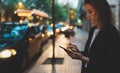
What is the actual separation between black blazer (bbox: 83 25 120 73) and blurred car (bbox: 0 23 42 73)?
24.3ft

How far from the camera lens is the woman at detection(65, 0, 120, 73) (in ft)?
10.4

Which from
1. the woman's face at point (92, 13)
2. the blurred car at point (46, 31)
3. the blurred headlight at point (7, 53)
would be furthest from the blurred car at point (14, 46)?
the blurred car at point (46, 31)

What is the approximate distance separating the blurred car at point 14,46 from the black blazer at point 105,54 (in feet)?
24.3

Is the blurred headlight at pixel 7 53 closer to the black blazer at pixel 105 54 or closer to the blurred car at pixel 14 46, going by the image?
the blurred car at pixel 14 46

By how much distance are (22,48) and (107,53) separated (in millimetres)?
8760

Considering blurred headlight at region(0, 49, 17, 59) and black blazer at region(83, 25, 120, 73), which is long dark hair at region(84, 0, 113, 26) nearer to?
black blazer at region(83, 25, 120, 73)

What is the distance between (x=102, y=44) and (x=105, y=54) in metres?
0.08

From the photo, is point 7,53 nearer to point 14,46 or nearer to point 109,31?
point 14,46

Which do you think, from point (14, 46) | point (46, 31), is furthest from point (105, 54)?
point (46, 31)

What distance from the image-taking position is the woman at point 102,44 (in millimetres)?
3158

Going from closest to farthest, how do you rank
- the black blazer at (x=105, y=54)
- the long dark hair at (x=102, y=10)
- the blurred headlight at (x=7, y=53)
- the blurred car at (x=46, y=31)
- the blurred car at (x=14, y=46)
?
1. the black blazer at (x=105, y=54)
2. the long dark hair at (x=102, y=10)
3. the blurred headlight at (x=7, y=53)
4. the blurred car at (x=14, y=46)
5. the blurred car at (x=46, y=31)

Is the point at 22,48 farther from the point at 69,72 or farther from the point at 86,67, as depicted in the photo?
the point at 86,67

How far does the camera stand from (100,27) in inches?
130

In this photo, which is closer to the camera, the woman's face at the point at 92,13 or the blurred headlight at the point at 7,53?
the woman's face at the point at 92,13
